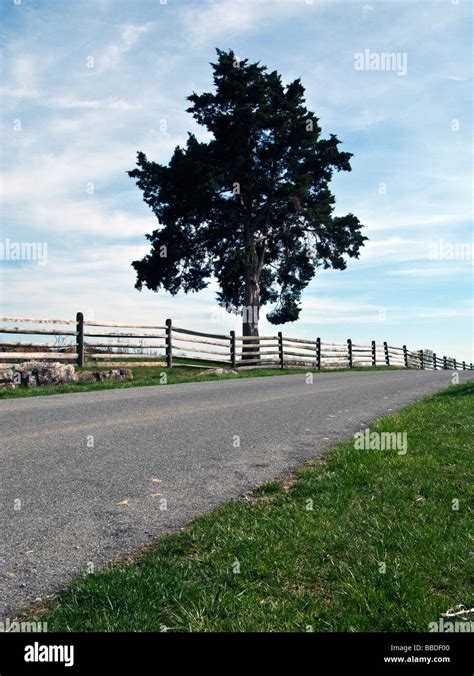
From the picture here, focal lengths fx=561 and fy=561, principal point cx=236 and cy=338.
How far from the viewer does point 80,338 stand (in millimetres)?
19000

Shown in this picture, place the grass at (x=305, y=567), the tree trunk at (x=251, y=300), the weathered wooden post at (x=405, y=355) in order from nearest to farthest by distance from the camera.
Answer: the grass at (x=305, y=567) < the tree trunk at (x=251, y=300) < the weathered wooden post at (x=405, y=355)

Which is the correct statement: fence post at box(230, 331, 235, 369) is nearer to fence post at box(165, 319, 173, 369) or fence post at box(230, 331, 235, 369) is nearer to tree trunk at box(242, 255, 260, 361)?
tree trunk at box(242, 255, 260, 361)

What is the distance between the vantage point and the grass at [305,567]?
318cm

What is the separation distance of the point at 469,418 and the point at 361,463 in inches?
156

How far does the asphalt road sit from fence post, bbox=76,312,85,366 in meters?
6.51

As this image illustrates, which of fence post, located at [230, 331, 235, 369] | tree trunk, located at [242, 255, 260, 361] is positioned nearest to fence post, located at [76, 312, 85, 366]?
fence post, located at [230, 331, 235, 369]

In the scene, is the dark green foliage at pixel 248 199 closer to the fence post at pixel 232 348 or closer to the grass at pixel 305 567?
the fence post at pixel 232 348

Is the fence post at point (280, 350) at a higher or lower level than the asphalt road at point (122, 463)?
higher

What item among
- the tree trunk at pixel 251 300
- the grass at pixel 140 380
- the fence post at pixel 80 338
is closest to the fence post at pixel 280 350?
the tree trunk at pixel 251 300

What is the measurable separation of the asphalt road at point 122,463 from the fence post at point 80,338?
6.51m

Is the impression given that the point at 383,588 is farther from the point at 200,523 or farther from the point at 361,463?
the point at 361,463

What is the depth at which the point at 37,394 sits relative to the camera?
14.1m

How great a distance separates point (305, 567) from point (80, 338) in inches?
642

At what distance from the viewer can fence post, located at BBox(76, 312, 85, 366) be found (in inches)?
→ 741
